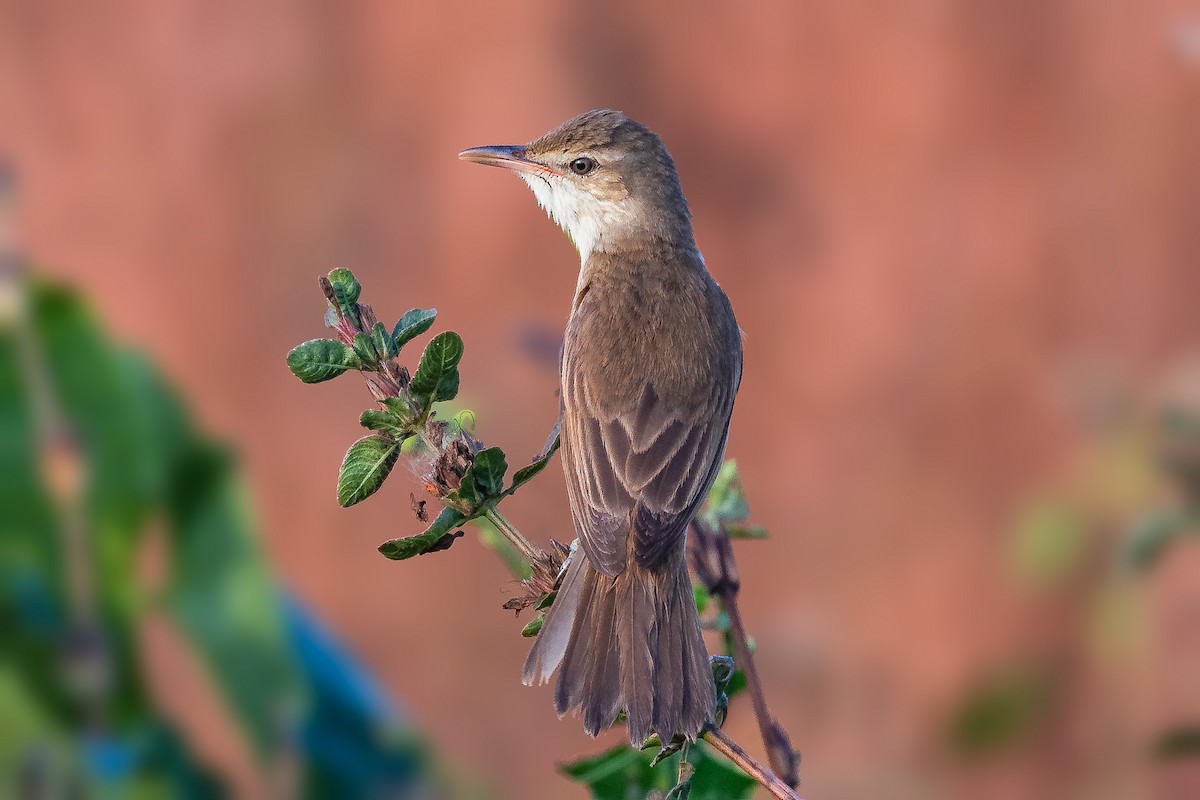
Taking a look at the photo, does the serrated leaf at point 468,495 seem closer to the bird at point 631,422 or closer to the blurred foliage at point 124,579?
the bird at point 631,422

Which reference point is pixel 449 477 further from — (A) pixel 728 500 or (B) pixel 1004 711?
(B) pixel 1004 711

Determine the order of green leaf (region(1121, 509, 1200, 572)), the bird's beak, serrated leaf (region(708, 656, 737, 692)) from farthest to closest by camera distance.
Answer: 1. green leaf (region(1121, 509, 1200, 572))
2. the bird's beak
3. serrated leaf (region(708, 656, 737, 692))

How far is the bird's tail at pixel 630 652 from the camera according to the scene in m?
1.39

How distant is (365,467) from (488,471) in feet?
0.43

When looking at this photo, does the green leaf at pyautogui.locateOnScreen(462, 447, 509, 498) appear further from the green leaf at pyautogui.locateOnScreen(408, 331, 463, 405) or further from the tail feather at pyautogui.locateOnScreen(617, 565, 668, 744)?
the tail feather at pyautogui.locateOnScreen(617, 565, 668, 744)

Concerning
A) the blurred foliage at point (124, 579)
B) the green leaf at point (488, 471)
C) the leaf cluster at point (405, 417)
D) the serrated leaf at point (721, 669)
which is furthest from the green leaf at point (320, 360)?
the blurred foliage at point (124, 579)

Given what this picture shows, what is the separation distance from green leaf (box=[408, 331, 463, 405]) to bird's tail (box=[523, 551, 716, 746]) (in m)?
0.38

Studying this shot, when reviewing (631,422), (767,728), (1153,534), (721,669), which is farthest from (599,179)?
(1153,534)

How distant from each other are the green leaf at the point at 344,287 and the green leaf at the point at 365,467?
14 cm

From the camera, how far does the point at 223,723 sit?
4.39m

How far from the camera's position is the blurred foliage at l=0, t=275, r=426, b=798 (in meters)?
4.02

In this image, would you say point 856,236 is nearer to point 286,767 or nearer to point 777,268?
point 777,268

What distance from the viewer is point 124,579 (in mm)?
4211

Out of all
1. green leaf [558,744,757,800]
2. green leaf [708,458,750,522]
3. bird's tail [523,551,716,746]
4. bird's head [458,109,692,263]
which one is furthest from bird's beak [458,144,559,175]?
green leaf [558,744,757,800]
